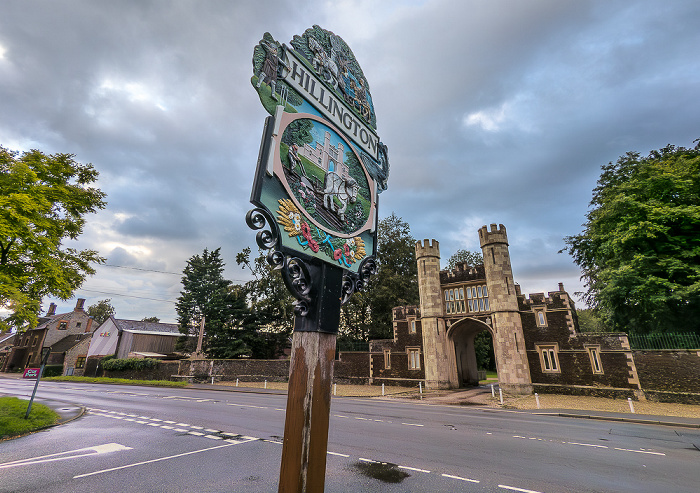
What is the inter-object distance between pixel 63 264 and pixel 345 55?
16.9 m

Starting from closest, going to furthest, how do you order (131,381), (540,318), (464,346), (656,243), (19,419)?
(19,419), (656,243), (540,318), (464,346), (131,381)

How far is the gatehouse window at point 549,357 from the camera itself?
22125 millimetres

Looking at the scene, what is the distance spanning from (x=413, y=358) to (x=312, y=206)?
27.0 m

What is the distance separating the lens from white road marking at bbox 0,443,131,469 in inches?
274

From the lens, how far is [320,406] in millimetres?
2900

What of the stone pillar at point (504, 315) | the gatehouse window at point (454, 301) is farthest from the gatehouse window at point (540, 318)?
the gatehouse window at point (454, 301)

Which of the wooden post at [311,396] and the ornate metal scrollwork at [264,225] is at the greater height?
the ornate metal scrollwork at [264,225]

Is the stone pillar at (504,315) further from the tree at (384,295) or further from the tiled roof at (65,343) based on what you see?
the tiled roof at (65,343)

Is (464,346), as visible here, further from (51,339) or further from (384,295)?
(51,339)

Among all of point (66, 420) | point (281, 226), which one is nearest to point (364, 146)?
point (281, 226)

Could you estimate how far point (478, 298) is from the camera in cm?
2594

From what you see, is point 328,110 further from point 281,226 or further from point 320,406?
point 320,406

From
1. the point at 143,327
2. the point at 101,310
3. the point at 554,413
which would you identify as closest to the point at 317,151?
the point at 554,413

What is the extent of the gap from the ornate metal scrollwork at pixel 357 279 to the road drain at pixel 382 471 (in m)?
4.50
